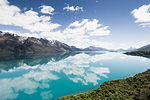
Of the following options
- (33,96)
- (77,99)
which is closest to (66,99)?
(77,99)

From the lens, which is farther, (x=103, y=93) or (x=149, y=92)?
(x=103, y=93)

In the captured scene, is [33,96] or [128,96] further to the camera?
[33,96]

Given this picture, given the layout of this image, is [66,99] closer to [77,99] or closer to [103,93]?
[77,99]

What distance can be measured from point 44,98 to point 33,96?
3.80 metres

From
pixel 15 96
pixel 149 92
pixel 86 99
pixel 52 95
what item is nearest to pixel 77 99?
pixel 86 99

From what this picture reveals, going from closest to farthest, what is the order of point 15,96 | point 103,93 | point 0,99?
point 103,93
point 0,99
point 15,96

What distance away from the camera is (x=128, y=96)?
1916 centimetres

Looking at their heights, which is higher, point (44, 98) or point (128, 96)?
point (128, 96)

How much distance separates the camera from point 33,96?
25.6 meters

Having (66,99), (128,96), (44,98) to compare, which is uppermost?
(128,96)

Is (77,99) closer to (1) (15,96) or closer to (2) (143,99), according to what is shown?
(2) (143,99)

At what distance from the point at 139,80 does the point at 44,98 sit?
30.0m

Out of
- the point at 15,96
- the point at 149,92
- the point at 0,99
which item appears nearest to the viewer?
the point at 149,92

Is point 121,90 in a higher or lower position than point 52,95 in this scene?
higher
